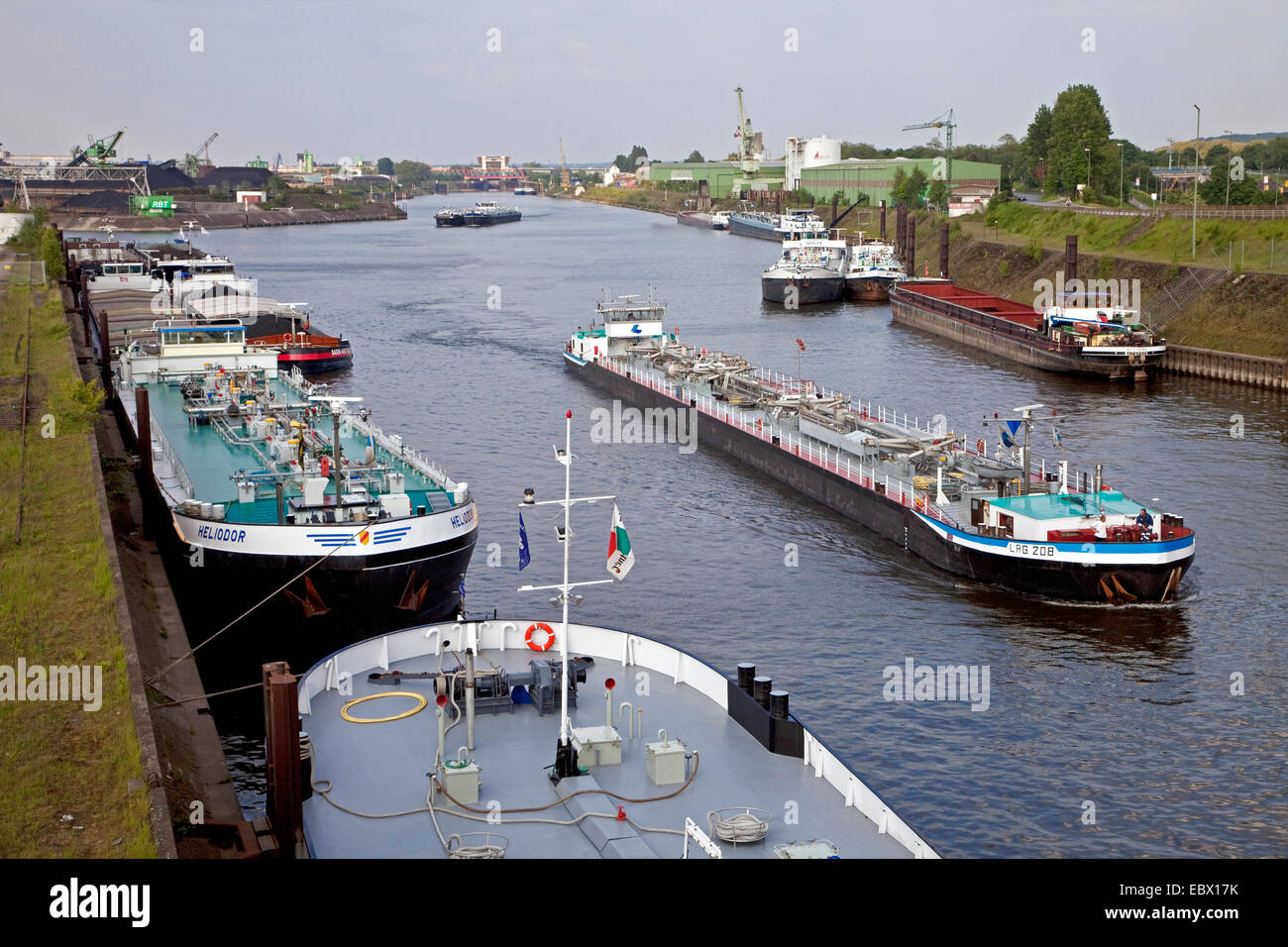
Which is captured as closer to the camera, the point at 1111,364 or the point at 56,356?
the point at 56,356

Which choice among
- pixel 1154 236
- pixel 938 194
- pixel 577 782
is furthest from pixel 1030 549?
pixel 938 194

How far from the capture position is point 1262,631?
93.1ft

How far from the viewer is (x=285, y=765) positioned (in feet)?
50.2

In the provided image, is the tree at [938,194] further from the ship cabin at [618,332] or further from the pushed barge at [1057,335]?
the ship cabin at [618,332]

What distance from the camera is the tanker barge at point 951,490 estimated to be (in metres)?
30.3

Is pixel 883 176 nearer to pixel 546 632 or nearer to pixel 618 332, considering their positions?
pixel 618 332

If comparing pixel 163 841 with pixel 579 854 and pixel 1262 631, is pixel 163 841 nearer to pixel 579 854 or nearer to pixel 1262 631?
pixel 579 854

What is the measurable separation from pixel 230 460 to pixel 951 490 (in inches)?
749

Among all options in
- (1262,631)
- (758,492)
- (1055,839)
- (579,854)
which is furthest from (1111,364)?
(579,854)

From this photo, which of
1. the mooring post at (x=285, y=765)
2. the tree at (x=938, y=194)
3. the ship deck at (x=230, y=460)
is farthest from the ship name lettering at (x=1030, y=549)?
the tree at (x=938, y=194)

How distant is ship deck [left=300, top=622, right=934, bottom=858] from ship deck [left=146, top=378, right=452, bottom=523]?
373 inches
